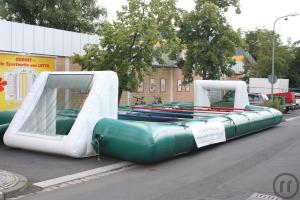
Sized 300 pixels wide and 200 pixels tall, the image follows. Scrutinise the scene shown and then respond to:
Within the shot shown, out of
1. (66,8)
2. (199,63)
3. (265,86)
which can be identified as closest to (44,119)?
(199,63)

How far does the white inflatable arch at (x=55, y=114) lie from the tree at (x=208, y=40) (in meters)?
14.6

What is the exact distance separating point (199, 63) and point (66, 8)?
1129cm

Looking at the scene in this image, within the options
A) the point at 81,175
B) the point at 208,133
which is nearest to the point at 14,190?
the point at 81,175

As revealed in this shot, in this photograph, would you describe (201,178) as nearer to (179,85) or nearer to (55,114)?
(55,114)

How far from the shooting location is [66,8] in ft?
106

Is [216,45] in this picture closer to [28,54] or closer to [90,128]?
[28,54]

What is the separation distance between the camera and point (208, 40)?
26656 mm

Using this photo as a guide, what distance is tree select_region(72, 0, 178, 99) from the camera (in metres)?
17.0

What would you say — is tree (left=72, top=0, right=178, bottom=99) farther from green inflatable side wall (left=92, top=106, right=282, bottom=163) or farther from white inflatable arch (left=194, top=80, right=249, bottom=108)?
green inflatable side wall (left=92, top=106, right=282, bottom=163)

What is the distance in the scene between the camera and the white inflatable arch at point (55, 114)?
34.9 feet

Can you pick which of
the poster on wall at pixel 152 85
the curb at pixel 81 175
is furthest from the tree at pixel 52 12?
the curb at pixel 81 175

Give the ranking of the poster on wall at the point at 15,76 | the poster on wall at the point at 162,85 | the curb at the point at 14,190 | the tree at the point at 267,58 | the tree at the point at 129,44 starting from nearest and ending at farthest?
the curb at the point at 14,190, the poster on wall at the point at 15,76, the tree at the point at 129,44, the poster on wall at the point at 162,85, the tree at the point at 267,58

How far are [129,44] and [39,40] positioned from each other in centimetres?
339

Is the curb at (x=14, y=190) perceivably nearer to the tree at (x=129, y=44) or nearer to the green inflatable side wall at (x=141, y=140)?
the green inflatable side wall at (x=141, y=140)
